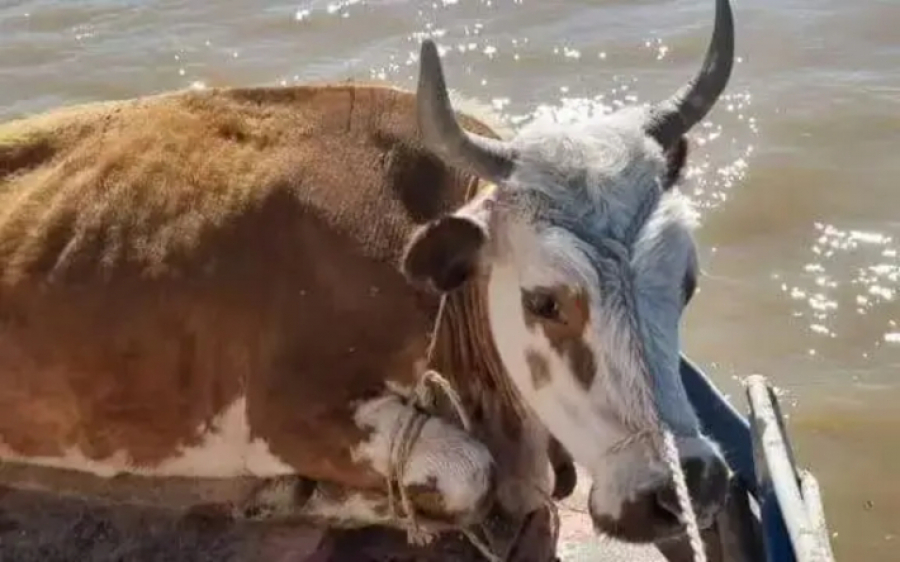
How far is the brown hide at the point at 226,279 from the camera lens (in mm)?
4535

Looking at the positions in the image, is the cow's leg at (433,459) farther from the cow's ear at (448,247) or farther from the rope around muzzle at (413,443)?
the cow's ear at (448,247)

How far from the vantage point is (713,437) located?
4.80m

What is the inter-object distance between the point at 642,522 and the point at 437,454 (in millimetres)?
831

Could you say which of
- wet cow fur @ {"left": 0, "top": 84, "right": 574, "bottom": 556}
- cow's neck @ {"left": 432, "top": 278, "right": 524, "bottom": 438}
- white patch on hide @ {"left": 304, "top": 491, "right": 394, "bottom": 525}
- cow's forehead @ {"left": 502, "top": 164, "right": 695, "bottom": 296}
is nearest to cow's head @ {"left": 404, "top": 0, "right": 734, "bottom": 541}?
cow's forehead @ {"left": 502, "top": 164, "right": 695, "bottom": 296}

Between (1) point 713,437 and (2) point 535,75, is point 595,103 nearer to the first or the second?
(2) point 535,75

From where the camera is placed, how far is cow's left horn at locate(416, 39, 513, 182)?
3.73 metres

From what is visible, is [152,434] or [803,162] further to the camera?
[803,162]

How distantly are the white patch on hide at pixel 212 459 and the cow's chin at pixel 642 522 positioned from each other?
1.30 m

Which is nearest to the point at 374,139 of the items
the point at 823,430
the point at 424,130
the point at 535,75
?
the point at 424,130

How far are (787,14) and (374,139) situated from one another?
586cm

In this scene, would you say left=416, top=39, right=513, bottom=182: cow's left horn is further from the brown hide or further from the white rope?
the white rope

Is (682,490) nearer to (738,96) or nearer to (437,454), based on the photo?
(437,454)

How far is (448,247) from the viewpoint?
13.3ft

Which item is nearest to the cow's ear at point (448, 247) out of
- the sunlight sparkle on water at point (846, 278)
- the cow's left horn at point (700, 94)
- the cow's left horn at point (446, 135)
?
the cow's left horn at point (446, 135)
